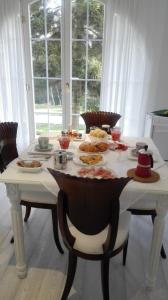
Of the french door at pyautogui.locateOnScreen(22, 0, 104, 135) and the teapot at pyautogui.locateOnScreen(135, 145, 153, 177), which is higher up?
the french door at pyautogui.locateOnScreen(22, 0, 104, 135)

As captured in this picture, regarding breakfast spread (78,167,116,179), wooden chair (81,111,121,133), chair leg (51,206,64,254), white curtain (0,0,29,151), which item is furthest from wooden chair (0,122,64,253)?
white curtain (0,0,29,151)

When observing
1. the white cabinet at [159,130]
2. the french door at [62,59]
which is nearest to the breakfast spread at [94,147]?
the white cabinet at [159,130]

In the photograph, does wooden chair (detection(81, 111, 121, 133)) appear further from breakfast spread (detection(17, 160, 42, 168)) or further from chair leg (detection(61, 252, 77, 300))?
chair leg (detection(61, 252, 77, 300))

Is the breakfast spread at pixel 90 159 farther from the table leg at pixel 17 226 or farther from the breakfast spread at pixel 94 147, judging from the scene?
the table leg at pixel 17 226

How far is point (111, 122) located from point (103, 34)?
1.43m

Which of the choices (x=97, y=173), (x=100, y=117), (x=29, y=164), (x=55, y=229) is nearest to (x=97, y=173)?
(x=97, y=173)

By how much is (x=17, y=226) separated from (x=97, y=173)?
2.04ft

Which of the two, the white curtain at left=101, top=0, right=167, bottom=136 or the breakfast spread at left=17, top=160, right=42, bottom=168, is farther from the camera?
the white curtain at left=101, top=0, right=167, bottom=136

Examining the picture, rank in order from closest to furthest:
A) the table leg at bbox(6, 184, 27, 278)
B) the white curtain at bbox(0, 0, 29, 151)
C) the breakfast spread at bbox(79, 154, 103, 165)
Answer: the table leg at bbox(6, 184, 27, 278)
the breakfast spread at bbox(79, 154, 103, 165)
the white curtain at bbox(0, 0, 29, 151)

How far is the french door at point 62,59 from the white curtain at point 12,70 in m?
0.11

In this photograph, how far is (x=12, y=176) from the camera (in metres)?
1.28

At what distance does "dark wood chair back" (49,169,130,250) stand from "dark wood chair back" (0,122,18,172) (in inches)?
39.7

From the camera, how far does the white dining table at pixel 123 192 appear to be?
122cm

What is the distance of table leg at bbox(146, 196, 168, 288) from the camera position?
126cm
